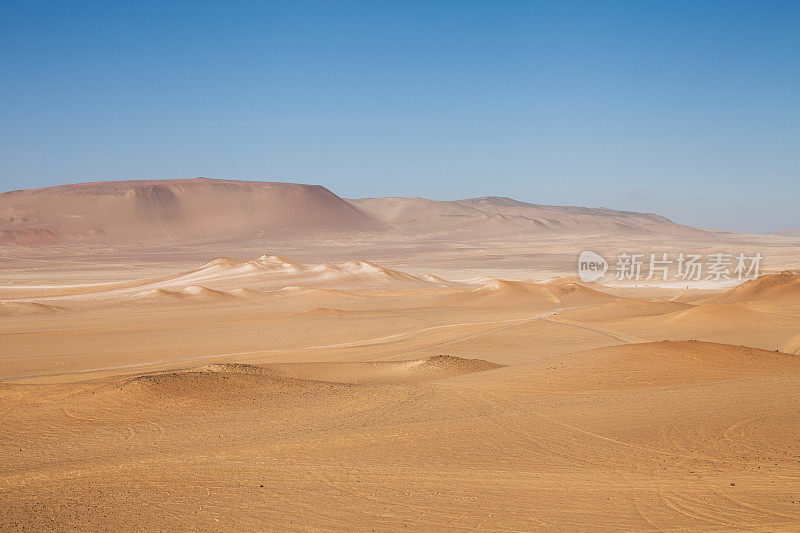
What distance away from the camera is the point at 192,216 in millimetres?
A: 150500

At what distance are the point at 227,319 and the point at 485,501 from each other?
86.7ft

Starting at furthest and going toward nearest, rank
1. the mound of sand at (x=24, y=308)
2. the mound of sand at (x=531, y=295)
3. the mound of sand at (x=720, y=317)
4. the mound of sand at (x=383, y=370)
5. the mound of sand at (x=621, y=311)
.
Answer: the mound of sand at (x=531, y=295), the mound of sand at (x=24, y=308), the mound of sand at (x=621, y=311), the mound of sand at (x=720, y=317), the mound of sand at (x=383, y=370)

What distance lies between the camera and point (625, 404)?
12.0m

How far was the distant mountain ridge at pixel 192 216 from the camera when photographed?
13425 cm

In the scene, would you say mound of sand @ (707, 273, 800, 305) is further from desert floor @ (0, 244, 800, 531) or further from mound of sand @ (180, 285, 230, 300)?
mound of sand @ (180, 285, 230, 300)

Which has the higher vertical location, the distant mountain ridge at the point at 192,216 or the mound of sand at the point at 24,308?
the distant mountain ridge at the point at 192,216

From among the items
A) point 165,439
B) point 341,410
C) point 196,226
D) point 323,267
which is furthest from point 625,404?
point 196,226

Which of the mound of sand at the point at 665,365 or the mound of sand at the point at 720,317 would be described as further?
the mound of sand at the point at 720,317

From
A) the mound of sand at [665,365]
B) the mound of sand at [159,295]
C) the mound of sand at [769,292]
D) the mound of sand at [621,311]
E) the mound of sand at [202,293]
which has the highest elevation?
the mound of sand at [769,292]

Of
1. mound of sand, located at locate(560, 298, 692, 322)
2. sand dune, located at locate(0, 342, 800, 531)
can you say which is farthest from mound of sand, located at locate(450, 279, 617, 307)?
sand dune, located at locate(0, 342, 800, 531)

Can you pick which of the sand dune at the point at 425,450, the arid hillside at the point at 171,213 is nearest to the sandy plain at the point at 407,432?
the sand dune at the point at 425,450

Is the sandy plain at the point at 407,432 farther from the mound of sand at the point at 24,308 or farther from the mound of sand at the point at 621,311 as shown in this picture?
the mound of sand at the point at 24,308

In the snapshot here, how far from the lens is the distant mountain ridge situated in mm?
134250

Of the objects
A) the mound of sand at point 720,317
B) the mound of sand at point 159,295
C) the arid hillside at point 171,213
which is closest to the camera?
the mound of sand at point 720,317
